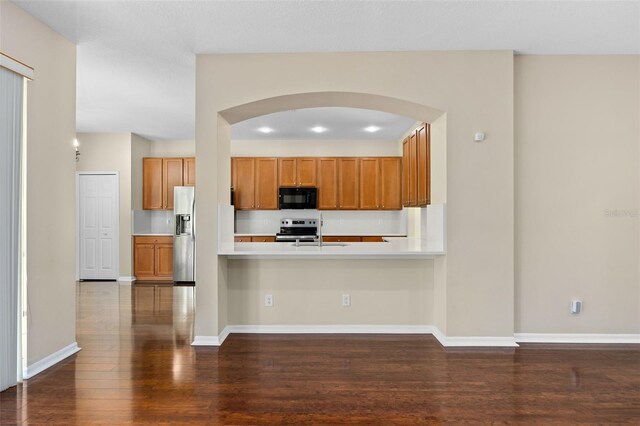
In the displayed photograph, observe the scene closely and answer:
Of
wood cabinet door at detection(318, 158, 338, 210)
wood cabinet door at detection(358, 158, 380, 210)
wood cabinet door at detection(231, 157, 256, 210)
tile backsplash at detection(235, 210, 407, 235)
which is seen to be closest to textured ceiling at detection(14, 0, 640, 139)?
wood cabinet door at detection(231, 157, 256, 210)

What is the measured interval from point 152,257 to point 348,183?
3.81 m

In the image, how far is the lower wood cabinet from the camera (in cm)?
716

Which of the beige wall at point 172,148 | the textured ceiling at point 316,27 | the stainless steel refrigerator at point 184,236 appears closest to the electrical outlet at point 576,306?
the textured ceiling at point 316,27

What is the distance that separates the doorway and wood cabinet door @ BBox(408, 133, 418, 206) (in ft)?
17.0

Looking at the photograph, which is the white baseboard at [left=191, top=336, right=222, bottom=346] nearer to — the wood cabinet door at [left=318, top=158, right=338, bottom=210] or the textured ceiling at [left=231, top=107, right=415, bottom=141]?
the textured ceiling at [left=231, top=107, right=415, bottom=141]

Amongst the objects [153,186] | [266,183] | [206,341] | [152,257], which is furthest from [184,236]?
[206,341]

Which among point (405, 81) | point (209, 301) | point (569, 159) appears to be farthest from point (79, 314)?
point (569, 159)

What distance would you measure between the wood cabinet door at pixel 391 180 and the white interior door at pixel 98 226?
4.82m

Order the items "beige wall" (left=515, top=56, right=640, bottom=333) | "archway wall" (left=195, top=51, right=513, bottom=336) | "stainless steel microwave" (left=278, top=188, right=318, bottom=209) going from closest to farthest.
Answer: "archway wall" (left=195, top=51, right=513, bottom=336) → "beige wall" (left=515, top=56, right=640, bottom=333) → "stainless steel microwave" (left=278, top=188, right=318, bottom=209)

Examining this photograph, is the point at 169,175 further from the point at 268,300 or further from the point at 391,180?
the point at 268,300

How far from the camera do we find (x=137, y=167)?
727 centimetres

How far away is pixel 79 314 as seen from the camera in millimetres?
4762

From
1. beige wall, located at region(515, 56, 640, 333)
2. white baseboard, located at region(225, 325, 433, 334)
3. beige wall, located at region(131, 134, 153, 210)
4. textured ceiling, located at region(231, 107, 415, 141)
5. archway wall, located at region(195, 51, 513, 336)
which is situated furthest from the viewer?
beige wall, located at region(131, 134, 153, 210)

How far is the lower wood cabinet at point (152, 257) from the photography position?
716 cm
